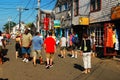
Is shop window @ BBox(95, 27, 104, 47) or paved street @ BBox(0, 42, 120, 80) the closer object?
paved street @ BBox(0, 42, 120, 80)

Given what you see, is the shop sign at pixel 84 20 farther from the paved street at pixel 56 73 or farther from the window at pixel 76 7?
the paved street at pixel 56 73

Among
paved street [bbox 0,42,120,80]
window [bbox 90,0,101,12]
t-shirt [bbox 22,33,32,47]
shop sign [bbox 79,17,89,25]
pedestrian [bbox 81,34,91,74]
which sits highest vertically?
window [bbox 90,0,101,12]

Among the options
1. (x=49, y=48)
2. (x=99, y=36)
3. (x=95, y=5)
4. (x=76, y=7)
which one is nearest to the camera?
(x=49, y=48)

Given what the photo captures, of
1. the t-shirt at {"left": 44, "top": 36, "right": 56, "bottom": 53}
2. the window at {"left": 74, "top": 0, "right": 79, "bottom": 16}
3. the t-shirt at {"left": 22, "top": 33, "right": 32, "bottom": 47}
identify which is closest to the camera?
the t-shirt at {"left": 44, "top": 36, "right": 56, "bottom": 53}

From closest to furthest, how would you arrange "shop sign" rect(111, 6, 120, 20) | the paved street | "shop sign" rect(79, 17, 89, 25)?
the paved street → "shop sign" rect(111, 6, 120, 20) → "shop sign" rect(79, 17, 89, 25)

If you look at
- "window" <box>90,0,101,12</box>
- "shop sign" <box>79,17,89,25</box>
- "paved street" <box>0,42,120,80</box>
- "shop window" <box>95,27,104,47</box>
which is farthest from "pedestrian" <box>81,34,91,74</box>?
"shop sign" <box>79,17,89,25</box>

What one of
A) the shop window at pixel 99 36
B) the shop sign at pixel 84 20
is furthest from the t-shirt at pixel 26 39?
the shop sign at pixel 84 20

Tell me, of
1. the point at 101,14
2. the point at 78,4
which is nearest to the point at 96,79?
the point at 101,14

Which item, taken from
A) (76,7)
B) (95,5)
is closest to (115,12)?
(95,5)

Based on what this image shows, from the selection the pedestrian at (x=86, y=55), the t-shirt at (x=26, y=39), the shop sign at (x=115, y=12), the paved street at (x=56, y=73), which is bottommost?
the paved street at (x=56, y=73)

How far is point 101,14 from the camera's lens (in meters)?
25.5

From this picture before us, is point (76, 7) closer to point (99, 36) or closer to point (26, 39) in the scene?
point (99, 36)

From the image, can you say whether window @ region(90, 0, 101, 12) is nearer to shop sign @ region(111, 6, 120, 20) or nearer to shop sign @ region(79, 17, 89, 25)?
shop sign @ region(79, 17, 89, 25)

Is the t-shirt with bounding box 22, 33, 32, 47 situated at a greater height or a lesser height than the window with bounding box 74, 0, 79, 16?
lesser
